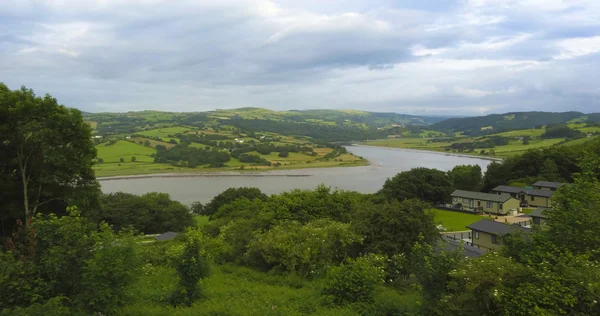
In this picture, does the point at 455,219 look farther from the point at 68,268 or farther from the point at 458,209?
the point at 68,268

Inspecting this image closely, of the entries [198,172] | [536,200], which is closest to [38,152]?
[536,200]

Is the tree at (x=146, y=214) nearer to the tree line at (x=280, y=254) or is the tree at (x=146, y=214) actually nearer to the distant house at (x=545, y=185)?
the tree line at (x=280, y=254)

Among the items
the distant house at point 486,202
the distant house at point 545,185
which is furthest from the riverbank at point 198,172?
the distant house at point 545,185

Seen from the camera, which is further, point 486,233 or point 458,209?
point 458,209

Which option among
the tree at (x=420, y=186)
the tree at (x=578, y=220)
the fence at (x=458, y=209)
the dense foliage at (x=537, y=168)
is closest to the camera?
the tree at (x=578, y=220)

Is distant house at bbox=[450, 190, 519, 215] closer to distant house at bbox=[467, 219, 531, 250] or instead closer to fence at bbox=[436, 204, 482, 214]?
fence at bbox=[436, 204, 482, 214]

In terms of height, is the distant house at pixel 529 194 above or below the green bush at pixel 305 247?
below
